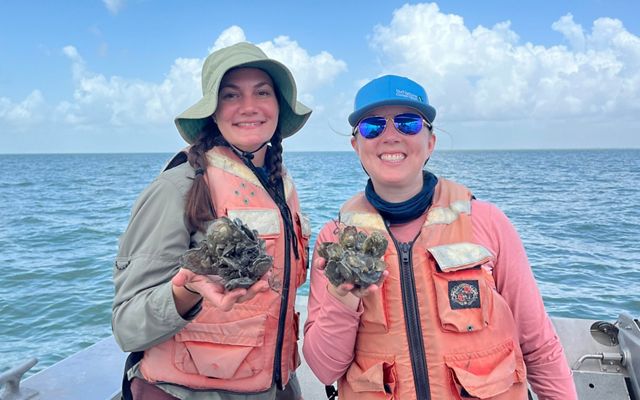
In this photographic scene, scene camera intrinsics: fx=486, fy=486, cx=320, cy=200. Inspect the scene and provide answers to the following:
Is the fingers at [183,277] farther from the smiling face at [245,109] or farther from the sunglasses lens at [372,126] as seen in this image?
the sunglasses lens at [372,126]

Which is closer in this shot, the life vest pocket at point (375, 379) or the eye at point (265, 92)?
the life vest pocket at point (375, 379)

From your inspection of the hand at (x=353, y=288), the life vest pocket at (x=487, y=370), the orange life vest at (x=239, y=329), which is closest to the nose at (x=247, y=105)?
the orange life vest at (x=239, y=329)

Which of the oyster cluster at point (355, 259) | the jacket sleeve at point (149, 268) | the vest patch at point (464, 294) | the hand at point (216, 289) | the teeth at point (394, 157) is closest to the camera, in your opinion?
the hand at point (216, 289)

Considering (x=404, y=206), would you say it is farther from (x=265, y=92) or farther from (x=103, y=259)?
(x=103, y=259)

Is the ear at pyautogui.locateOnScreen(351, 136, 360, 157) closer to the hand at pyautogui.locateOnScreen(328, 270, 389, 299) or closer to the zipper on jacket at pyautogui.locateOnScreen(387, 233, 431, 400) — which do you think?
the zipper on jacket at pyautogui.locateOnScreen(387, 233, 431, 400)

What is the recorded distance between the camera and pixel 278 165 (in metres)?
3.23

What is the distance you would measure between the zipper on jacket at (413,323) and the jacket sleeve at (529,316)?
0.41 meters

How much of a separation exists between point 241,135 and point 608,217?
75.0ft

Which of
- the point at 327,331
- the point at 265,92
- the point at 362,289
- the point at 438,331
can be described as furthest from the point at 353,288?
the point at 265,92

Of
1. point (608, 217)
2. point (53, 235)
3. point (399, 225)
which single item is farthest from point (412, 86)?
point (608, 217)

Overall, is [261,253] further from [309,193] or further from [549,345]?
[309,193]

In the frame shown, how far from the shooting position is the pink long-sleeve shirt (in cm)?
254

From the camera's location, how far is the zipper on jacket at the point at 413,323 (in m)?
2.49

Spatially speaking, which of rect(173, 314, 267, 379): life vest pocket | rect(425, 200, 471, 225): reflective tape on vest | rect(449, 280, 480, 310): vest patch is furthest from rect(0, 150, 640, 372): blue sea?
rect(173, 314, 267, 379): life vest pocket
